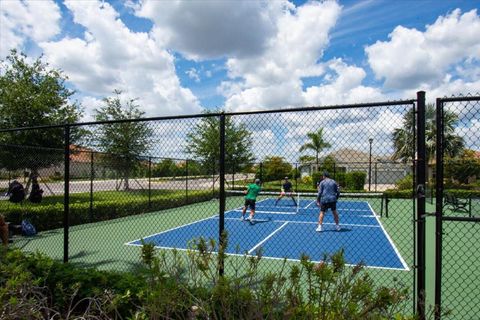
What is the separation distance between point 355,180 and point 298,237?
19357mm

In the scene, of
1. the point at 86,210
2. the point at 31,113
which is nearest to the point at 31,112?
the point at 31,113

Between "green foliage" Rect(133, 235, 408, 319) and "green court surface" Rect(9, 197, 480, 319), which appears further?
"green court surface" Rect(9, 197, 480, 319)

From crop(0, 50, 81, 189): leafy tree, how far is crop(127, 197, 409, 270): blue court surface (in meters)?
7.06

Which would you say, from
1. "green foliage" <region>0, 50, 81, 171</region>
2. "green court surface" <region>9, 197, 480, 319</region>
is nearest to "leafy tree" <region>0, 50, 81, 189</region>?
"green foliage" <region>0, 50, 81, 171</region>

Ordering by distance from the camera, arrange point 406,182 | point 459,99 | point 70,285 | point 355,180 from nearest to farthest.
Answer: point 459,99
point 70,285
point 406,182
point 355,180

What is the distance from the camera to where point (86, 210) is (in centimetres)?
1234

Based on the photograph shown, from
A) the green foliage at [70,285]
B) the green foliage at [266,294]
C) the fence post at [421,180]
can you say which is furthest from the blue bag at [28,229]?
the fence post at [421,180]

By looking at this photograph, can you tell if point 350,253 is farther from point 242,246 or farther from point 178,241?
point 178,241

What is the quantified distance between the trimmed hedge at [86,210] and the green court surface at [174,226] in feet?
1.09

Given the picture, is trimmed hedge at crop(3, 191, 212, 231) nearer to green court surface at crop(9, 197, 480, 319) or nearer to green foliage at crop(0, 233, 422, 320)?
green court surface at crop(9, 197, 480, 319)

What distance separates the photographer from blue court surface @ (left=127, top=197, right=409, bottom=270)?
7648mm

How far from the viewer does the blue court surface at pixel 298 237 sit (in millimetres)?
7648

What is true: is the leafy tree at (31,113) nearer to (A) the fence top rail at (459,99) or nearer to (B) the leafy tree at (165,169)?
(B) the leafy tree at (165,169)

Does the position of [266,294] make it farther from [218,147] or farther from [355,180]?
[355,180]
